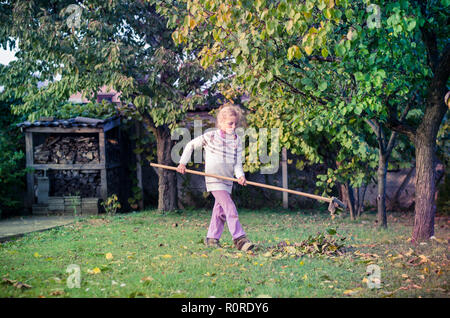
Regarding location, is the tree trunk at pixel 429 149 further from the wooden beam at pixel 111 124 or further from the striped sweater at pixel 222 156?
the wooden beam at pixel 111 124

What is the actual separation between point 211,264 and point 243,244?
967 millimetres

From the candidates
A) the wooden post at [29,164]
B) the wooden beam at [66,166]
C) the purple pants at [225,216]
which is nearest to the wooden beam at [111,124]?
the wooden beam at [66,166]

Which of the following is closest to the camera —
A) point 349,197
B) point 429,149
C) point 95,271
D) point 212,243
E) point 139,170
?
point 95,271

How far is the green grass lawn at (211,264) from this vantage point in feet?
12.8

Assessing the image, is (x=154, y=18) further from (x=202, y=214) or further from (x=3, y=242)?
(x=3, y=242)

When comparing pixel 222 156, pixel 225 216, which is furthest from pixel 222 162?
pixel 225 216

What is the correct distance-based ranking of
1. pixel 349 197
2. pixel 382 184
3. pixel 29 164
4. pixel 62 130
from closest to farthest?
pixel 382 184, pixel 349 197, pixel 62 130, pixel 29 164

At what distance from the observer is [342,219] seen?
9.18 meters

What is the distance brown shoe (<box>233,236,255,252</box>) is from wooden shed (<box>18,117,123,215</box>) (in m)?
4.90

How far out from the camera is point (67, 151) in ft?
33.7

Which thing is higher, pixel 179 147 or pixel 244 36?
pixel 244 36

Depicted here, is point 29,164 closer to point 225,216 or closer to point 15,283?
point 225,216
